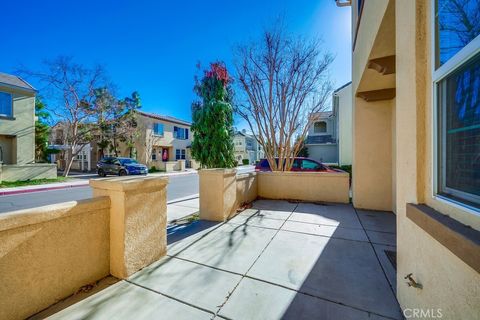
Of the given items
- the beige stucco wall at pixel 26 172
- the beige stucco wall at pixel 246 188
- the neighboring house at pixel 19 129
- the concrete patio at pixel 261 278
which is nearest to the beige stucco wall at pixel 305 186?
the beige stucco wall at pixel 246 188

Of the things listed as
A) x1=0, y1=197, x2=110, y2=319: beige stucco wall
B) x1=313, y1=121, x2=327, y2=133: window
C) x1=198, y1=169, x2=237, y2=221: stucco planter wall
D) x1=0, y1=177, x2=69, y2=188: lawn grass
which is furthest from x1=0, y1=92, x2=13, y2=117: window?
x1=313, y1=121, x2=327, y2=133: window

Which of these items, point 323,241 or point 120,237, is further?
point 323,241

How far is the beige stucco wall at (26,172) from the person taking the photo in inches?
484

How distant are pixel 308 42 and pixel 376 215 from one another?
5897 millimetres

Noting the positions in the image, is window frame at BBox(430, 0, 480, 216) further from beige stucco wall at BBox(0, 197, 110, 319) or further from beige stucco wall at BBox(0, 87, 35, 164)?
beige stucco wall at BBox(0, 87, 35, 164)

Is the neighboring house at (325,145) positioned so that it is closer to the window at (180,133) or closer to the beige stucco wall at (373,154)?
the beige stucco wall at (373,154)

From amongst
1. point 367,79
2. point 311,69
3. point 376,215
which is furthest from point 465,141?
point 311,69

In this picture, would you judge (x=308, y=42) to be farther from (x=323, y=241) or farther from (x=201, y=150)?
(x=201, y=150)

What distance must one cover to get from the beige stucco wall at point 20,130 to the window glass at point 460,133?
21020mm

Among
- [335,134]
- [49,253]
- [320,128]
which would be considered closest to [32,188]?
[49,253]

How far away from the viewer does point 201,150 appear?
15.4 meters

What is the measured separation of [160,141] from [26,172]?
42.6 feet

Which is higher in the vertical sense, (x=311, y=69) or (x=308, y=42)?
(x=308, y=42)

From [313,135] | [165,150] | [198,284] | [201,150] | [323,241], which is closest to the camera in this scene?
[198,284]
